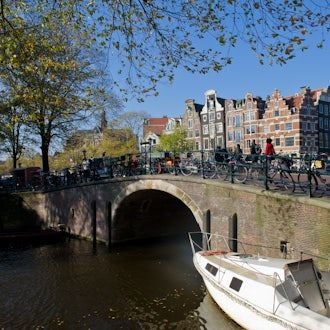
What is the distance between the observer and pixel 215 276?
11508 mm

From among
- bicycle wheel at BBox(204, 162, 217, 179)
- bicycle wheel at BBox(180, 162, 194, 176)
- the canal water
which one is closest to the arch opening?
the canal water

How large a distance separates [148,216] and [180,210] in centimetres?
191

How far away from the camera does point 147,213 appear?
23219 millimetres

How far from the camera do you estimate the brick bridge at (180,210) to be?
38.0ft

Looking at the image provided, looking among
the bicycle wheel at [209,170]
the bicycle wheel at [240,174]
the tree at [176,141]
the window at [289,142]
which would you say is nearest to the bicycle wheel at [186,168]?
the bicycle wheel at [209,170]

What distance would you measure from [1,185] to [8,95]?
318 inches

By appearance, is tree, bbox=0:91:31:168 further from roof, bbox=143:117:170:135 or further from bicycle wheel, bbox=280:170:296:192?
roof, bbox=143:117:170:135

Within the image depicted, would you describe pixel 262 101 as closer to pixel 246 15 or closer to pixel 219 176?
pixel 219 176

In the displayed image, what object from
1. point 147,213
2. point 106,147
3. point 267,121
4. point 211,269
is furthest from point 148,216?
point 267,121

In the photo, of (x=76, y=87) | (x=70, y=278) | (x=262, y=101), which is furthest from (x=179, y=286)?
(x=262, y=101)

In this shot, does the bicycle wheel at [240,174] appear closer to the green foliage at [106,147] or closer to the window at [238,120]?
the green foliage at [106,147]

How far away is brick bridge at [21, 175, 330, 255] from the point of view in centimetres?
1159

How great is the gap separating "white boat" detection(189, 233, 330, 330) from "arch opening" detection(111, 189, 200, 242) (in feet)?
33.4

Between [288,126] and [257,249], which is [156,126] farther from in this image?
[257,249]
